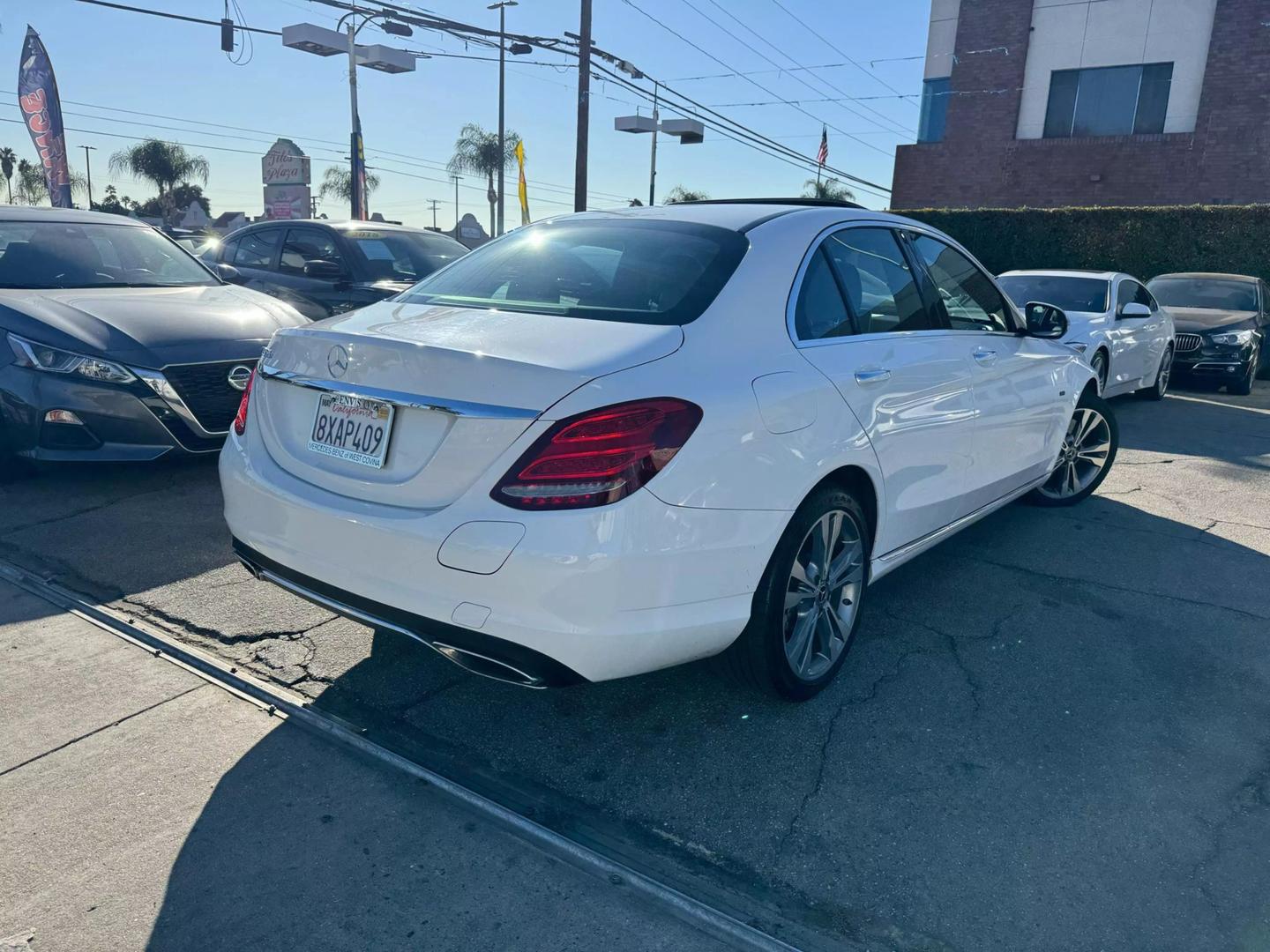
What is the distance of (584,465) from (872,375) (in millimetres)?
1320

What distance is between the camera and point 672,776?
109 inches

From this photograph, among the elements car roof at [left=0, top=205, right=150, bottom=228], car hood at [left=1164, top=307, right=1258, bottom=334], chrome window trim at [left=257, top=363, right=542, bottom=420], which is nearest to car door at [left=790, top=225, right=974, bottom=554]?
chrome window trim at [left=257, top=363, right=542, bottom=420]

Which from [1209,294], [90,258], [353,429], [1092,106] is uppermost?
[1092,106]

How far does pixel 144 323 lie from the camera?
527cm

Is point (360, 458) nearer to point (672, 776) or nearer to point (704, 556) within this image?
point (704, 556)

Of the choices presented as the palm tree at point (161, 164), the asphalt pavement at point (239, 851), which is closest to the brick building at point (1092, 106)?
the asphalt pavement at point (239, 851)

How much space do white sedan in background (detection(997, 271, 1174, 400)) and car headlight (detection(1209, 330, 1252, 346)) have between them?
3.62 feet

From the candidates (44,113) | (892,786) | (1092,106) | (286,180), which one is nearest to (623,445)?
(892,786)

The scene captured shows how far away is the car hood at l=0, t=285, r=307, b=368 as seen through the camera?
5.00 meters

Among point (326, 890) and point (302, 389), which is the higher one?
point (302, 389)

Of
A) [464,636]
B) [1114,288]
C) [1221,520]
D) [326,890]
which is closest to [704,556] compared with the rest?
[464,636]

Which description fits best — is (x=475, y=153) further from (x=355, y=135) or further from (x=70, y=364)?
(x=70, y=364)

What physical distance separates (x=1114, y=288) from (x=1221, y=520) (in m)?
4.60

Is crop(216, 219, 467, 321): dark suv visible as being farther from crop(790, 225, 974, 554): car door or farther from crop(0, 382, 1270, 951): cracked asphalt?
crop(790, 225, 974, 554): car door
